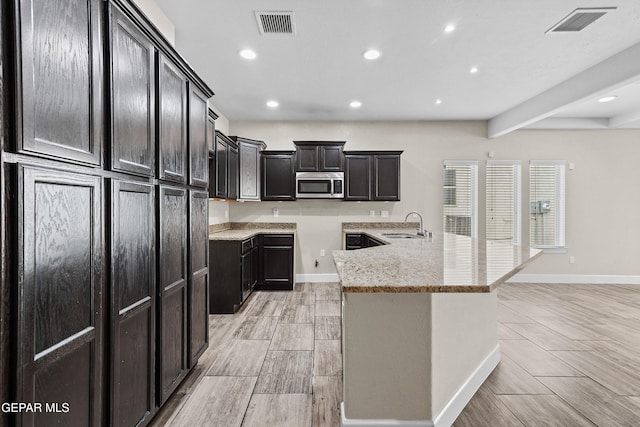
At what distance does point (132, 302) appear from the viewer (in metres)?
1.65

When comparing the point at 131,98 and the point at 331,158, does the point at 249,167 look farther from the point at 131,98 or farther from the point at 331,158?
the point at 131,98

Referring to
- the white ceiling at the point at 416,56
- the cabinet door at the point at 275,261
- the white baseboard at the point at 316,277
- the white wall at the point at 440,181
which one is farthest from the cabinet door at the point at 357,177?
the white baseboard at the point at 316,277

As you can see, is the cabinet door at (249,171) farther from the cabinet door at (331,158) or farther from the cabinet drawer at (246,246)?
the cabinet door at (331,158)

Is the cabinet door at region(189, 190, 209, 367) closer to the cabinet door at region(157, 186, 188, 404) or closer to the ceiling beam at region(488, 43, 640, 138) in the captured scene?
the cabinet door at region(157, 186, 188, 404)

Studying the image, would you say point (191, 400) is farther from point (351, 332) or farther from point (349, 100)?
point (349, 100)

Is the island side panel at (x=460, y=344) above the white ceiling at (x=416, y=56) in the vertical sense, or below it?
below

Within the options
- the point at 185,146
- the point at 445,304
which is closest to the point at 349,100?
the point at 185,146

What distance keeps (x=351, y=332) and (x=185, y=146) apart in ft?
5.39

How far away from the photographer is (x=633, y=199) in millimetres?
5855

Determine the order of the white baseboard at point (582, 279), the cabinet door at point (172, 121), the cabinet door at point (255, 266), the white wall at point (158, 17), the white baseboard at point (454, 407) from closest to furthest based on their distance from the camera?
the white baseboard at point (454, 407) → the cabinet door at point (172, 121) → the white wall at point (158, 17) → the cabinet door at point (255, 266) → the white baseboard at point (582, 279)

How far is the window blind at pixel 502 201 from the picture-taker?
5.89 meters

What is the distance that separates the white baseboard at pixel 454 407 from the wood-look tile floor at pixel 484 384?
0.07 m

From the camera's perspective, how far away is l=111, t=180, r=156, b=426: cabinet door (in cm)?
150

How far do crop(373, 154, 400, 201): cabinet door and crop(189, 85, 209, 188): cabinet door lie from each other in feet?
11.0
